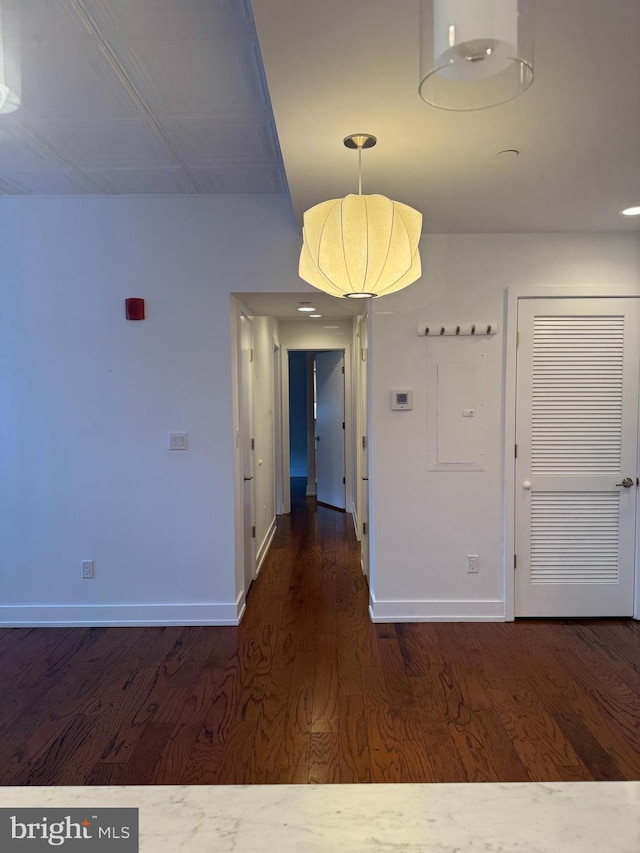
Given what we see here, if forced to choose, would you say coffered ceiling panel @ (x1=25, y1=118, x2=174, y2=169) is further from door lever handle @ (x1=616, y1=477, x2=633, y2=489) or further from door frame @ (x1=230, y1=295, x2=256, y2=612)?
door lever handle @ (x1=616, y1=477, x2=633, y2=489)

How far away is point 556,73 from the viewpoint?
5.51 feet

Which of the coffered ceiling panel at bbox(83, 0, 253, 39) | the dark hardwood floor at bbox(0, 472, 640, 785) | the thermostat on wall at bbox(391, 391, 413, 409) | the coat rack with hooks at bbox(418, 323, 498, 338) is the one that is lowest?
the dark hardwood floor at bbox(0, 472, 640, 785)

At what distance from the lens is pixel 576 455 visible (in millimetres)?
3473

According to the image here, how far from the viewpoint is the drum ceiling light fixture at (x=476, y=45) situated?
2.25ft

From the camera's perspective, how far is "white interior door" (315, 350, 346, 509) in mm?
6637

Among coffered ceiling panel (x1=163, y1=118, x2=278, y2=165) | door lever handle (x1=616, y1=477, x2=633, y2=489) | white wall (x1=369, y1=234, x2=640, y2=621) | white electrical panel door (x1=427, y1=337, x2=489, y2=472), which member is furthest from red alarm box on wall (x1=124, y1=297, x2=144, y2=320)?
door lever handle (x1=616, y1=477, x2=633, y2=489)

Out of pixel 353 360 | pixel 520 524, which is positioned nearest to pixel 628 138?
pixel 520 524

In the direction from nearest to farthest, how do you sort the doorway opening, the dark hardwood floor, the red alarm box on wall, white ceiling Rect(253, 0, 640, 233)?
white ceiling Rect(253, 0, 640, 233)
the dark hardwood floor
the red alarm box on wall
the doorway opening

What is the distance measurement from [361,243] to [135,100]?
1196 mm

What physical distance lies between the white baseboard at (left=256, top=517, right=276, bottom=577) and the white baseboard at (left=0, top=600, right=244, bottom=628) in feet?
3.31

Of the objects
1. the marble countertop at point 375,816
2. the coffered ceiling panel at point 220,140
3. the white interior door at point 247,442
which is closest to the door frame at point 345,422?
the white interior door at point 247,442

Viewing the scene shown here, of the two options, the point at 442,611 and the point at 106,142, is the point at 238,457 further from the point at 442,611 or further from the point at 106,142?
the point at 106,142

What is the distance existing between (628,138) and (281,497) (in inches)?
201

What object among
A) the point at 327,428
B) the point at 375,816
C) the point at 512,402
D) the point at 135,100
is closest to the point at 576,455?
the point at 512,402
